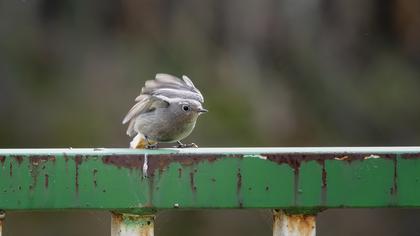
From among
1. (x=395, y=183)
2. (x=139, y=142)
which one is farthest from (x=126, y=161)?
(x=139, y=142)

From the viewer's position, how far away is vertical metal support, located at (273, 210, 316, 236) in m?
2.14

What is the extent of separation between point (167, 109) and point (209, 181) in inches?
105

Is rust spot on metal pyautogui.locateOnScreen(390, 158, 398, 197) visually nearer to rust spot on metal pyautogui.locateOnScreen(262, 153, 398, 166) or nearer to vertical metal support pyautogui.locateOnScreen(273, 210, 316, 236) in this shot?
rust spot on metal pyautogui.locateOnScreen(262, 153, 398, 166)

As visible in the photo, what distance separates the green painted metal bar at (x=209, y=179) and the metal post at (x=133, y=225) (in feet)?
0.07

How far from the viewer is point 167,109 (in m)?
4.81

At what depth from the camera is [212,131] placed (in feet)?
30.1

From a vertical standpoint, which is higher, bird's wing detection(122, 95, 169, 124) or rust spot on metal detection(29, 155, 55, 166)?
bird's wing detection(122, 95, 169, 124)

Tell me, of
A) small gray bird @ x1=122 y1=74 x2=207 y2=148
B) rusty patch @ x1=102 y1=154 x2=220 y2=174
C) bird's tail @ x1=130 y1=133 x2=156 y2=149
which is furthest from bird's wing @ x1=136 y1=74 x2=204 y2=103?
rusty patch @ x1=102 y1=154 x2=220 y2=174

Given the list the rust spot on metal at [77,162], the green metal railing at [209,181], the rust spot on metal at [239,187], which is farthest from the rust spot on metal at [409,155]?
the rust spot on metal at [77,162]

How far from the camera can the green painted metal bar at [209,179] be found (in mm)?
2125

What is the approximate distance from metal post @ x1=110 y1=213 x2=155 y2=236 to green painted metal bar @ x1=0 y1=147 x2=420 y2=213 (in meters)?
0.02

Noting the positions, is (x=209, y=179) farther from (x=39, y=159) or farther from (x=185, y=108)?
(x=185, y=108)

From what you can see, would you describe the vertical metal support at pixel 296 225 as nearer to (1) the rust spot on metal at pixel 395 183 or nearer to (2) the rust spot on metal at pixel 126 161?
(1) the rust spot on metal at pixel 395 183

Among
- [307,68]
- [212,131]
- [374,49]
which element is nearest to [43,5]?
[212,131]
